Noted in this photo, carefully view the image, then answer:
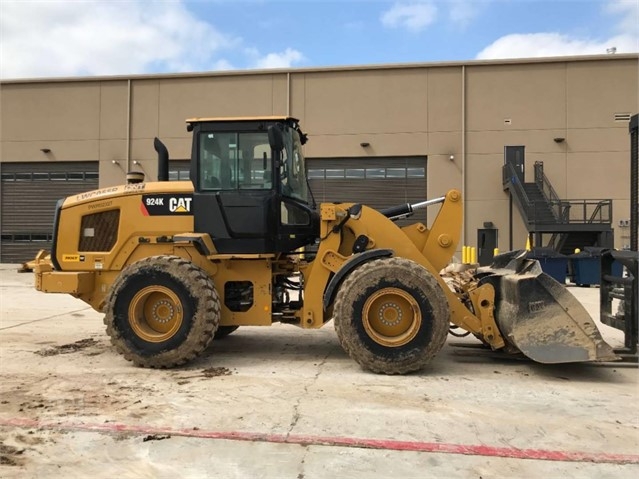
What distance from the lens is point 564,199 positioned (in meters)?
24.3

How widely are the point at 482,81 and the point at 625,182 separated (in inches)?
318

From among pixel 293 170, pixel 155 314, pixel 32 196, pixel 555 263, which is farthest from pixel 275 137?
pixel 32 196

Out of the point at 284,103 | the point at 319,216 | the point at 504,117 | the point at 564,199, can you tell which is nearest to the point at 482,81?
the point at 504,117

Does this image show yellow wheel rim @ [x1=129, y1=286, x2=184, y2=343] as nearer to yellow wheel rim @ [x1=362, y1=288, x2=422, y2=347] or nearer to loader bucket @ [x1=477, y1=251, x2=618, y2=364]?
yellow wheel rim @ [x1=362, y1=288, x2=422, y2=347]

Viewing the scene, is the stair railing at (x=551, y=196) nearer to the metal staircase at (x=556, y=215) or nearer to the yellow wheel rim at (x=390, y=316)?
the metal staircase at (x=556, y=215)

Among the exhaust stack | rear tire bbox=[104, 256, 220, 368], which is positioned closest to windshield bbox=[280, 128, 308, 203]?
rear tire bbox=[104, 256, 220, 368]

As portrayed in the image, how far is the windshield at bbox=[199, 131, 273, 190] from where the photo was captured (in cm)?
662

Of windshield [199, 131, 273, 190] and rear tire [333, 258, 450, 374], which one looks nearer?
rear tire [333, 258, 450, 374]

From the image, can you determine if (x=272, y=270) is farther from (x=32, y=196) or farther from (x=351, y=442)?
(x=32, y=196)

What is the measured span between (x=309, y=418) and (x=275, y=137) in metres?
3.25

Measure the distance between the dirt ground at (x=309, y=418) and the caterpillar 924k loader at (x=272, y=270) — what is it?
463 millimetres

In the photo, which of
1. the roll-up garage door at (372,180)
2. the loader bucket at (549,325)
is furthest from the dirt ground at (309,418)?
the roll-up garage door at (372,180)

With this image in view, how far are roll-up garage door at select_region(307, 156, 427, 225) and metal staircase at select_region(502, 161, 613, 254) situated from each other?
4.16 meters

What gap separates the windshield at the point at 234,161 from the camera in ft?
21.7
